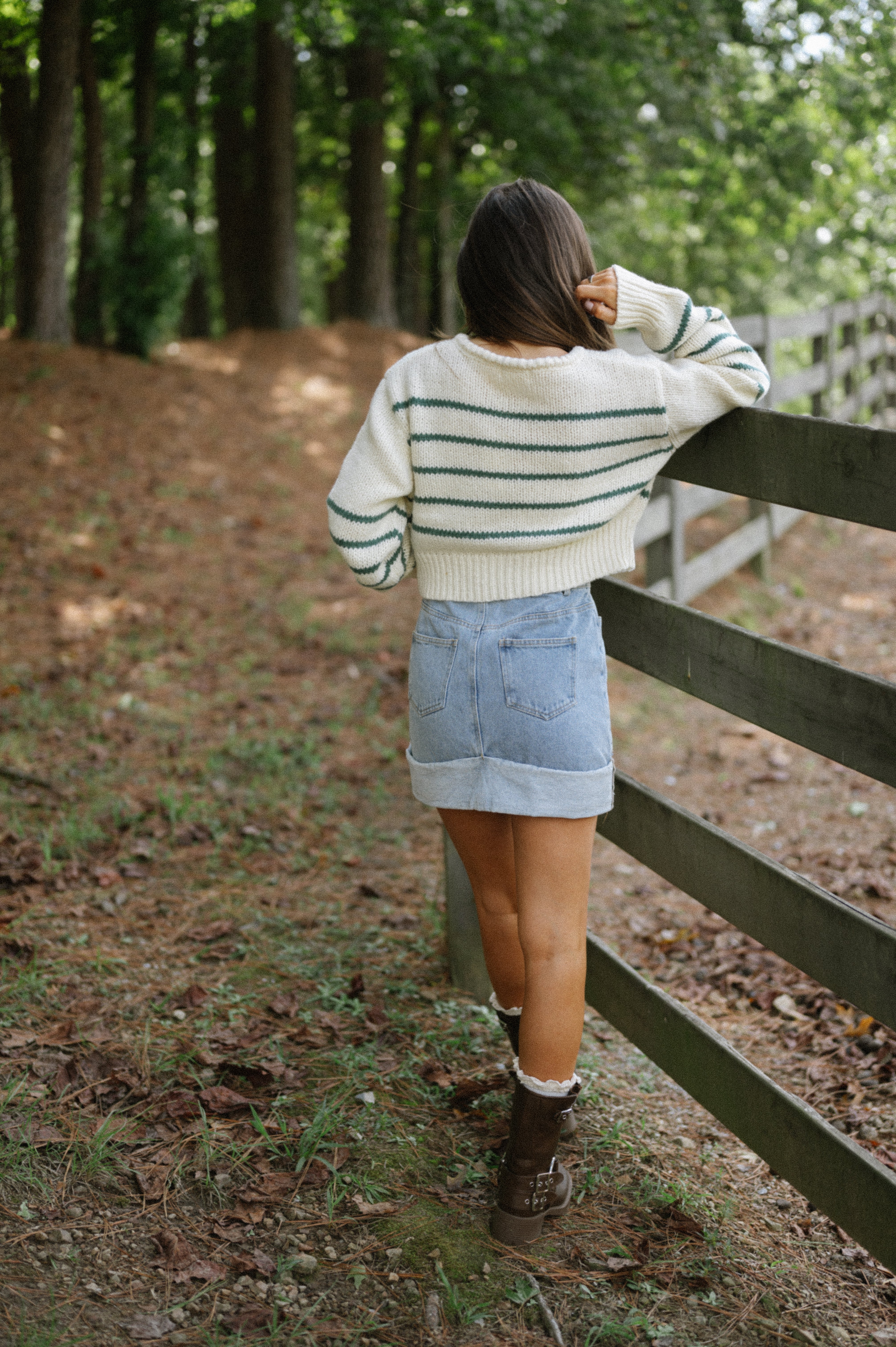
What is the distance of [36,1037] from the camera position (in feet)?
9.62

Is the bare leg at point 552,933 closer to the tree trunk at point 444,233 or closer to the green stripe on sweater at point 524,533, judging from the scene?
the green stripe on sweater at point 524,533

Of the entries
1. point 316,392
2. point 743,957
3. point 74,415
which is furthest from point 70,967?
point 316,392

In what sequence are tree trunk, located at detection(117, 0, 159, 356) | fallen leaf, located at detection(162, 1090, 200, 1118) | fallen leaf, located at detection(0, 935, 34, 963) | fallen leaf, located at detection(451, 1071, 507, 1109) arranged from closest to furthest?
fallen leaf, located at detection(162, 1090, 200, 1118), fallen leaf, located at detection(451, 1071, 507, 1109), fallen leaf, located at detection(0, 935, 34, 963), tree trunk, located at detection(117, 0, 159, 356)

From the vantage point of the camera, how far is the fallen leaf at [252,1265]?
7.36ft

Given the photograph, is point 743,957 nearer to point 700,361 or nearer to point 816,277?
point 700,361

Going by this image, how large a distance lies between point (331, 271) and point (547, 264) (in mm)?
21839

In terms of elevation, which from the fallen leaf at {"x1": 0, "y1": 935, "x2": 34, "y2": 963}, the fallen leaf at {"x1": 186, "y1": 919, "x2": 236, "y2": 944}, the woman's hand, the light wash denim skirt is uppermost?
the woman's hand

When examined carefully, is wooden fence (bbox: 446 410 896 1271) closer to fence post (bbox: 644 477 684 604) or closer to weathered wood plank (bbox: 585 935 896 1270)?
weathered wood plank (bbox: 585 935 896 1270)

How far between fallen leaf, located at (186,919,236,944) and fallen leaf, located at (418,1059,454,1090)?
1.01 metres

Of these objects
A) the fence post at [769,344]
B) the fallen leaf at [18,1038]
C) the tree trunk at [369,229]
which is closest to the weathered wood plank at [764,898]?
the fallen leaf at [18,1038]

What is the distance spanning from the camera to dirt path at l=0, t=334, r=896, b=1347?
2.24 meters

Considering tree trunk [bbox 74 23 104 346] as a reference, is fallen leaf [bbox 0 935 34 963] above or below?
below

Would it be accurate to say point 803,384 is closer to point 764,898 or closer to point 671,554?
point 671,554

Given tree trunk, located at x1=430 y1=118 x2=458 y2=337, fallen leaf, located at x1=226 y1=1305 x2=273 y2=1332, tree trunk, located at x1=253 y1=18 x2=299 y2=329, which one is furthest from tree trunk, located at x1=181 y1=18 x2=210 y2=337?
fallen leaf, located at x1=226 y1=1305 x2=273 y2=1332
